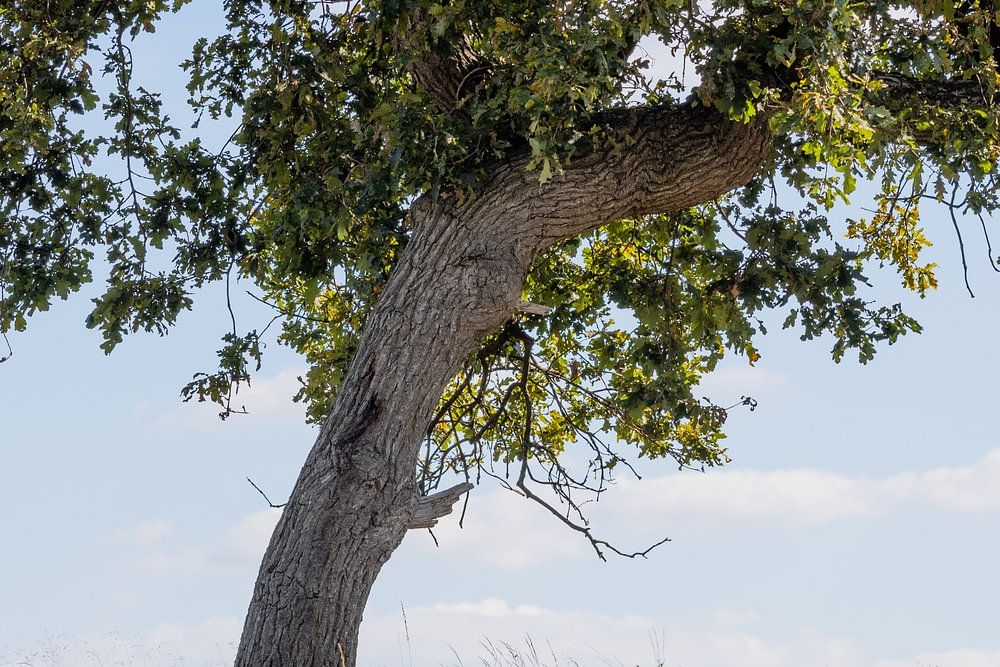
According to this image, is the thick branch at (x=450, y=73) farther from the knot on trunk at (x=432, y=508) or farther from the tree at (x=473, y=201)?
the knot on trunk at (x=432, y=508)

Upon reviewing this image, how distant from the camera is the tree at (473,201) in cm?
667

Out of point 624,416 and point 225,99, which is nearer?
point 225,99

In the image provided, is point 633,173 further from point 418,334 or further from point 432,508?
point 432,508

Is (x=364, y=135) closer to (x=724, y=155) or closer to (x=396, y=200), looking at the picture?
(x=396, y=200)

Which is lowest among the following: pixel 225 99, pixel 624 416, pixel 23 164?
pixel 624 416

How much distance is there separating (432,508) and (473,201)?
216cm

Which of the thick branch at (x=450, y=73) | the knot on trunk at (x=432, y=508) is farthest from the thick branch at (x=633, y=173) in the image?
the knot on trunk at (x=432, y=508)

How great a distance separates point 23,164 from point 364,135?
3034 mm

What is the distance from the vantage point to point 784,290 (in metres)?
9.12

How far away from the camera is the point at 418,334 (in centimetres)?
721

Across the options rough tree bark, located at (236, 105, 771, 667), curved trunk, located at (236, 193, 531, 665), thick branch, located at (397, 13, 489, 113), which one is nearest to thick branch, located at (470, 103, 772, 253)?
rough tree bark, located at (236, 105, 771, 667)

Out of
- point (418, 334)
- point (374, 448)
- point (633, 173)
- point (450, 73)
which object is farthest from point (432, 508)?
point (450, 73)

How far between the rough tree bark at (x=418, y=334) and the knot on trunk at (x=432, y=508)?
1.26ft

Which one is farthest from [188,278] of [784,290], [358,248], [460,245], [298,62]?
[784,290]
